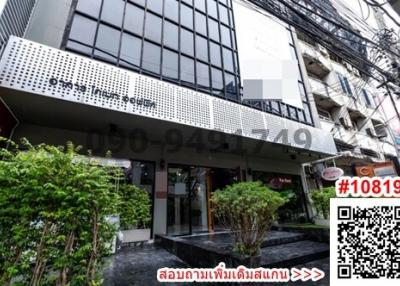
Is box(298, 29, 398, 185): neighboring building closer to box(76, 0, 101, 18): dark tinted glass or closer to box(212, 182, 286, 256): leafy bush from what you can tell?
box(212, 182, 286, 256): leafy bush

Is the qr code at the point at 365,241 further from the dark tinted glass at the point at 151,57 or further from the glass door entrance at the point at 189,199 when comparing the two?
the dark tinted glass at the point at 151,57

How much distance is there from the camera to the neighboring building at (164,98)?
4.95 metres

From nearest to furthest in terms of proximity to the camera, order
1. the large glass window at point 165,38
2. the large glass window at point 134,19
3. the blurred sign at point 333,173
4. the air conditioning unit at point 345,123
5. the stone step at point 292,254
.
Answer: the stone step at point 292,254, the large glass window at point 165,38, the large glass window at point 134,19, the blurred sign at point 333,173, the air conditioning unit at point 345,123

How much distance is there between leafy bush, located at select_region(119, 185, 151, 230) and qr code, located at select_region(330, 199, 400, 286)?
18.2 feet

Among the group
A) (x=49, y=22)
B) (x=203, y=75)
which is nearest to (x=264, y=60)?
(x=203, y=75)

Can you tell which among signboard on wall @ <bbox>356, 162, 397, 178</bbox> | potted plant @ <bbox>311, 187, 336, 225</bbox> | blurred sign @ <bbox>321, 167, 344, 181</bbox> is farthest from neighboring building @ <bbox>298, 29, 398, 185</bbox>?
potted plant @ <bbox>311, 187, 336, 225</bbox>

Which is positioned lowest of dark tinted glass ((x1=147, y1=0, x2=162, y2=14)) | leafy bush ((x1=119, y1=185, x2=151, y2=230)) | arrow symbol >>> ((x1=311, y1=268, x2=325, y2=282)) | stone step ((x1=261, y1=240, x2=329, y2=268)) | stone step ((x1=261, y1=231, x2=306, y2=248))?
arrow symbol >>> ((x1=311, y1=268, x2=325, y2=282))

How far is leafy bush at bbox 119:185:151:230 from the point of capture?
6.50m

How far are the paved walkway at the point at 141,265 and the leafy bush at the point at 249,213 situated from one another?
709mm

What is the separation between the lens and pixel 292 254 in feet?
15.2

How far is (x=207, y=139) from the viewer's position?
7.46 m

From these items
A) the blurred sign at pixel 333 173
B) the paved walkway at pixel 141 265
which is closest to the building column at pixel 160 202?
the paved walkway at pixel 141 265

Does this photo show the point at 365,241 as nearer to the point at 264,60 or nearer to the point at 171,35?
the point at 171,35

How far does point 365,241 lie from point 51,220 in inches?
127
